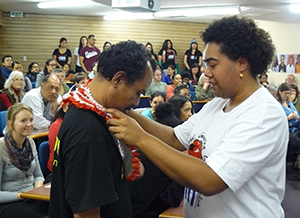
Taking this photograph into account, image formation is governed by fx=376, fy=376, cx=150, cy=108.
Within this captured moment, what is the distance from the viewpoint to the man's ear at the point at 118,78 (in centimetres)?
130

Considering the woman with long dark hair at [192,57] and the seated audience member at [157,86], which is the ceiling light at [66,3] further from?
the woman with long dark hair at [192,57]

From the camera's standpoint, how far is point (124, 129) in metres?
1.30

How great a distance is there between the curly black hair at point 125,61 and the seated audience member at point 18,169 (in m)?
1.89

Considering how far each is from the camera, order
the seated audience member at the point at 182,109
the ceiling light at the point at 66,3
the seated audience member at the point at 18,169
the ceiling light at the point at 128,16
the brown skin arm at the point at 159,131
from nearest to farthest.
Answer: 1. the brown skin arm at the point at 159,131
2. the seated audience member at the point at 18,169
3. the seated audience member at the point at 182,109
4. the ceiling light at the point at 66,3
5. the ceiling light at the point at 128,16

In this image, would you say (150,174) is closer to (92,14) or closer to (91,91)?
(91,91)

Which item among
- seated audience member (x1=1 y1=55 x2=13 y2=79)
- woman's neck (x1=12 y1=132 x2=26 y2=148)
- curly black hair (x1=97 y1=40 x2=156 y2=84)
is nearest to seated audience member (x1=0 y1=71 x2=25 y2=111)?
woman's neck (x1=12 y1=132 x2=26 y2=148)

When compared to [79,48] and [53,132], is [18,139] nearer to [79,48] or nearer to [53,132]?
[53,132]

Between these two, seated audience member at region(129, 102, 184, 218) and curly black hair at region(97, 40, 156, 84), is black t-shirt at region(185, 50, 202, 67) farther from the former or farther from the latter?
curly black hair at region(97, 40, 156, 84)

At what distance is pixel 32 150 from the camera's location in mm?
3277

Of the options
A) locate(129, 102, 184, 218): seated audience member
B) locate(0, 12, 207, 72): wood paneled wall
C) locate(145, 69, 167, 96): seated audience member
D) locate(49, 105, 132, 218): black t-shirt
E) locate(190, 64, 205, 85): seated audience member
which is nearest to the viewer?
locate(49, 105, 132, 218): black t-shirt

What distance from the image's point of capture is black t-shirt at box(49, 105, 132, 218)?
120cm

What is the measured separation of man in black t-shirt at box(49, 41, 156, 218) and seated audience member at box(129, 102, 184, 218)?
3.86 ft

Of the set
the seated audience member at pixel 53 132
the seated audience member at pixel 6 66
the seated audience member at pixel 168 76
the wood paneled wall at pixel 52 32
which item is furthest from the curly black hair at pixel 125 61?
the wood paneled wall at pixel 52 32

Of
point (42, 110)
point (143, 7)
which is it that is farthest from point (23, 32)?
point (42, 110)
